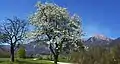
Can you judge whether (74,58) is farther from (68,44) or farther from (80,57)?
(68,44)

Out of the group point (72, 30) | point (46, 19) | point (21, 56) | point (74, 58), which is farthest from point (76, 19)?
point (21, 56)

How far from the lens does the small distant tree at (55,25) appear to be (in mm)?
43844

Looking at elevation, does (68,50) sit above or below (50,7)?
below

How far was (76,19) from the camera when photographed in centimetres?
4725

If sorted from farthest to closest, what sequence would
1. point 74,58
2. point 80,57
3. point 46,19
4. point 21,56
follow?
point 21,56, point 74,58, point 80,57, point 46,19

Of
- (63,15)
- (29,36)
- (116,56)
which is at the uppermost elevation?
(63,15)

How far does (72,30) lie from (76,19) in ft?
7.44

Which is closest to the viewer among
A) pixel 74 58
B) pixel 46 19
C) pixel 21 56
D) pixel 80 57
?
pixel 46 19

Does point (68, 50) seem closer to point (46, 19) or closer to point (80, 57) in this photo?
point (46, 19)

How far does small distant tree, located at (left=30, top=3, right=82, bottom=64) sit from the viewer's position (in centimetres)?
4384

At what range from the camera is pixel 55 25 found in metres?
44.7

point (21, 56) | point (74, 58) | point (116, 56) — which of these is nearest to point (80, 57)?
point (74, 58)

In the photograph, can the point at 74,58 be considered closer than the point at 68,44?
No

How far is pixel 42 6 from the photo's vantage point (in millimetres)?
45844
